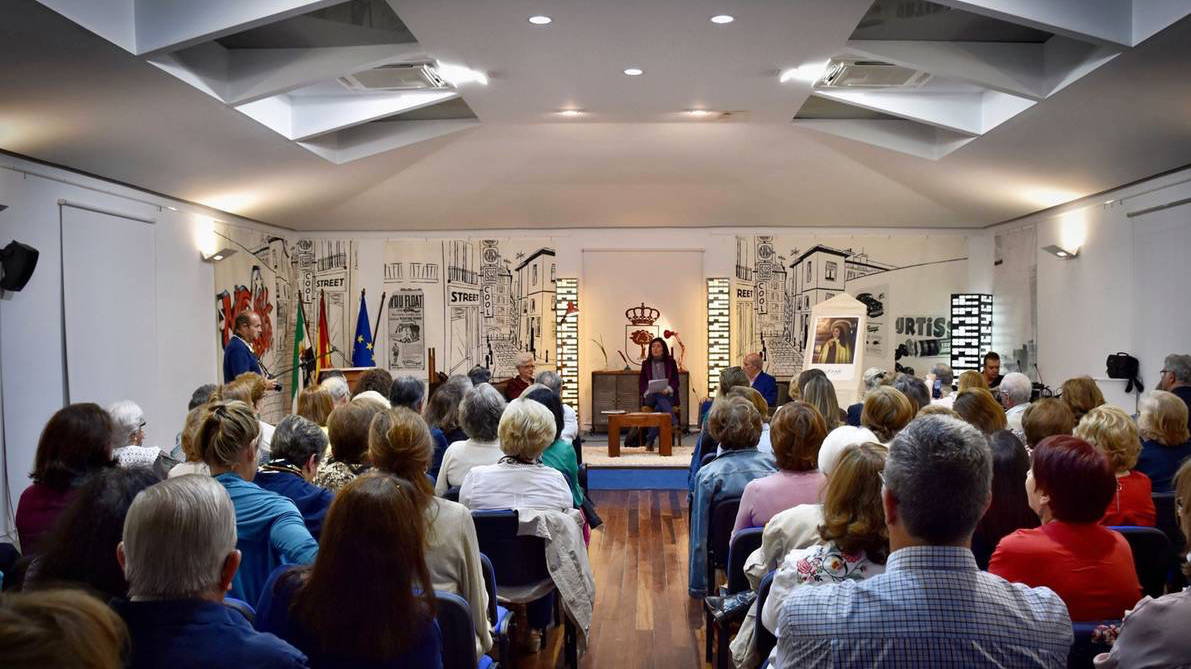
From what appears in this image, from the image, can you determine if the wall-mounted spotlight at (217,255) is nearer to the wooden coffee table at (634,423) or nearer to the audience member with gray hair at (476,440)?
the wooden coffee table at (634,423)

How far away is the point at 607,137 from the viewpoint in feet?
36.0

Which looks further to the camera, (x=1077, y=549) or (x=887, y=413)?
(x=887, y=413)

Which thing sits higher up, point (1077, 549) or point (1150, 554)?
point (1077, 549)

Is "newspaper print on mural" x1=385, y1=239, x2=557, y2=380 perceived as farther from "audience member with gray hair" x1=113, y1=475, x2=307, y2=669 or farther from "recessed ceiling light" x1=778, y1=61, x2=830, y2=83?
"audience member with gray hair" x1=113, y1=475, x2=307, y2=669

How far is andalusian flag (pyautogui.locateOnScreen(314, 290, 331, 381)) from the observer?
43.9 feet

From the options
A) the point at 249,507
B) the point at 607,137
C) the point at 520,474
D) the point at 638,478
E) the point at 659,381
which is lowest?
the point at 638,478

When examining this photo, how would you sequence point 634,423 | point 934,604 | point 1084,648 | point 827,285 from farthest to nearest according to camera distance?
point 827,285, point 634,423, point 1084,648, point 934,604

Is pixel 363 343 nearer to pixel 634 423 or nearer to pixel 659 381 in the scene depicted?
pixel 659 381

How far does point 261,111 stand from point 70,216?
190 cm

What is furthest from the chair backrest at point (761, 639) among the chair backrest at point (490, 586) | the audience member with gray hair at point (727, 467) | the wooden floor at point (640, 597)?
the wooden floor at point (640, 597)

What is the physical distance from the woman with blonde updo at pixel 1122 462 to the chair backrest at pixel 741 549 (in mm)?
1483

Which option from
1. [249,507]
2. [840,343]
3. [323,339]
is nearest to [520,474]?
[249,507]

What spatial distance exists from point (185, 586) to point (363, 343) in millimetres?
11887

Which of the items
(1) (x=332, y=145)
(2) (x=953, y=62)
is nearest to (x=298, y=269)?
(1) (x=332, y=145)
